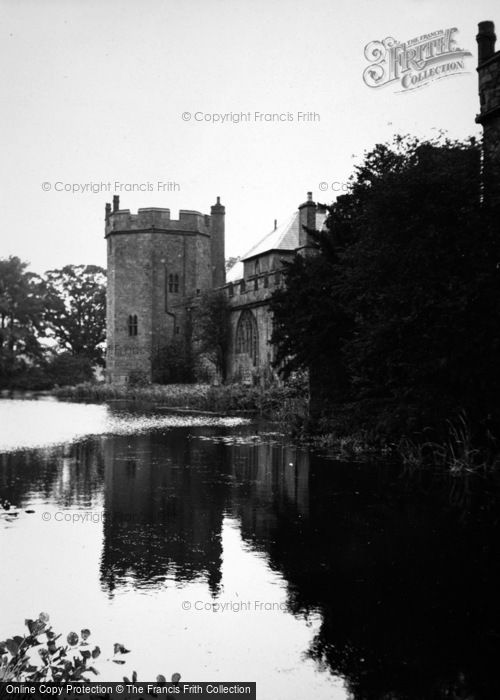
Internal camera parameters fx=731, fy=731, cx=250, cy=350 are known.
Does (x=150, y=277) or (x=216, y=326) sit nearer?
(x=216, y=326)

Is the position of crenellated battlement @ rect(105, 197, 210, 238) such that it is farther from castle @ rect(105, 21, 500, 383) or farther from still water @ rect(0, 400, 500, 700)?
still water @ rect(0, 400, 500, 700)

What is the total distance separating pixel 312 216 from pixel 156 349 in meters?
22.9

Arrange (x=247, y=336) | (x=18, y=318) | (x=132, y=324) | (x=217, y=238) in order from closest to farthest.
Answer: (x=247, y=336)
(x=132, y=324)
(x=217, y=238)
(x=18, y=318)

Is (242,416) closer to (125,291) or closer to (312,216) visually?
(312,216)

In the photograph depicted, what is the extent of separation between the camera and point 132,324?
49.8m

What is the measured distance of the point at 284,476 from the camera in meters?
10.9

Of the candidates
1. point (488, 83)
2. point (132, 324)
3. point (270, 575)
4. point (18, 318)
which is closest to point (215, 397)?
point (132, 324)

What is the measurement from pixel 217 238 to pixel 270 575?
48.2 meters

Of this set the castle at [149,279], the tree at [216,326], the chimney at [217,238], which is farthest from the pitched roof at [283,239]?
the chimney at [217,238]

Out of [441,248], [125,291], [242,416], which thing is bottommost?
[242,416]

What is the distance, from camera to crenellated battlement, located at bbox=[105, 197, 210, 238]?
49.9 meters

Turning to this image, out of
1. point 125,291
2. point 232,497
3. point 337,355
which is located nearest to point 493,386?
point 232,497

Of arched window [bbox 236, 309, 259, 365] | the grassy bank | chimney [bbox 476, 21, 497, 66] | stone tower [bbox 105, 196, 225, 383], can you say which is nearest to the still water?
chimney [bbox 476, 21, 497, 66]

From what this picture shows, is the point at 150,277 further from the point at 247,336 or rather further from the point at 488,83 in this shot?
the point at 488,83
